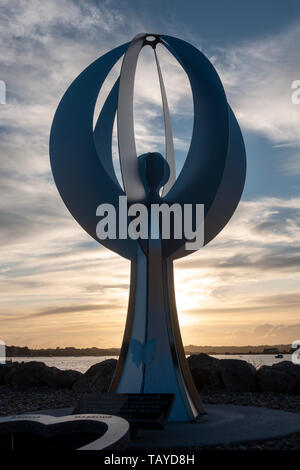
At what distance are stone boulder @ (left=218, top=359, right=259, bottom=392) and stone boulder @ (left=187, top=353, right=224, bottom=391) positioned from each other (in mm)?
200

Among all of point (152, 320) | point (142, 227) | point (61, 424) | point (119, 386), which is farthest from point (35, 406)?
point (61, 424)

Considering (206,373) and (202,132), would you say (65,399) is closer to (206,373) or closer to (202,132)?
(206,373)

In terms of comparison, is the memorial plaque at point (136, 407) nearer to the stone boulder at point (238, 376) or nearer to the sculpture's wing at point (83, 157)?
the sculpture's wing at point (83, 157)

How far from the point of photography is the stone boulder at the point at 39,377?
A: 68.6 feet

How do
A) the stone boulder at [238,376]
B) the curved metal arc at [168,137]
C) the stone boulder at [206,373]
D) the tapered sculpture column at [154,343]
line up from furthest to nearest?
the stone boulder at [206,373] → the stone boulder at [238,376] → the curved metal arc at [168,137] → the tapered sculpture column at [154,343]

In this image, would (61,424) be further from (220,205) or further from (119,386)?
(220,205)

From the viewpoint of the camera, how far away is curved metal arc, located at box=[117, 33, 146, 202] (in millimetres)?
13508

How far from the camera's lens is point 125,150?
1356 centimetres

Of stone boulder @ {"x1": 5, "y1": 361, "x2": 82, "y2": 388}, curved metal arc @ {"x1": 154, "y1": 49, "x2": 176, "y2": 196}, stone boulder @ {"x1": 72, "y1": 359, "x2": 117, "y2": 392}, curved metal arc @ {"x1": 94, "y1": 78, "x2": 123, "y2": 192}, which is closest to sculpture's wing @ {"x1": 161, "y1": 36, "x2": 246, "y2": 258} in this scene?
curved metal arc @ {"x1": 154, "y1": 49, "x2": 176, "y2": 196}

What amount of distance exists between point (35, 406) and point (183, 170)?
825 centimetres

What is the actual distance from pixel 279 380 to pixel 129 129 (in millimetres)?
9863

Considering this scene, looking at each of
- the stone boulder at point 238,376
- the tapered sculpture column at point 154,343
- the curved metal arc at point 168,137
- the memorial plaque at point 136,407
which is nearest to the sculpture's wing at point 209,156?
the tapered sculpture column at point 154,343

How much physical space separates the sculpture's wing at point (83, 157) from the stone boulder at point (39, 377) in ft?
27.5

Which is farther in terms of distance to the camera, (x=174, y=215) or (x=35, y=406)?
(x=35, y=406)
